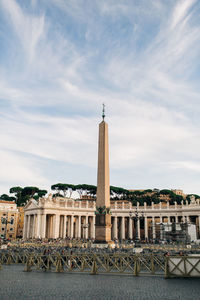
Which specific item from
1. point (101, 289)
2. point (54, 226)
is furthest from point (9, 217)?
point (101, 289)

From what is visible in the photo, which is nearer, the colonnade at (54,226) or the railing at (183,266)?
the railing at (183,266)

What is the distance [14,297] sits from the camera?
838 centimetres

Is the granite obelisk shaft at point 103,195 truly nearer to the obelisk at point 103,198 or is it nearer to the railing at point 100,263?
the obelisk at point 103,198

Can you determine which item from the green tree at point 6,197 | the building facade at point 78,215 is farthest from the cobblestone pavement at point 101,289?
the green tree at point 6,197

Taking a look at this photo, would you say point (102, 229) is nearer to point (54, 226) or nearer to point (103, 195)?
point (103, 195)

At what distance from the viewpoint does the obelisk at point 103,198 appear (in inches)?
1025

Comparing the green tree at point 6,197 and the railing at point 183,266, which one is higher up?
the green tree at point 6,197

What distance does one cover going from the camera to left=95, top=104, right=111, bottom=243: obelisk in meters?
26.0

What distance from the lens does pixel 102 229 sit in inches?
1038

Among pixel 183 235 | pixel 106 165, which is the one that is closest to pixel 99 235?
pixel 106 165

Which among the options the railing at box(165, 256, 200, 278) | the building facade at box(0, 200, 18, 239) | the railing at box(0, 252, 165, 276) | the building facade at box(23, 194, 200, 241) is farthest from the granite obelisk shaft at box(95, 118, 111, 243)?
the building facade at box(0, 200, 18, 239)

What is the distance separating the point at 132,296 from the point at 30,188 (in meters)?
85.6

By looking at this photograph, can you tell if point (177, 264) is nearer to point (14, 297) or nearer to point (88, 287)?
point (88, 287)

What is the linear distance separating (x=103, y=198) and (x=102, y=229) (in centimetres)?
318
